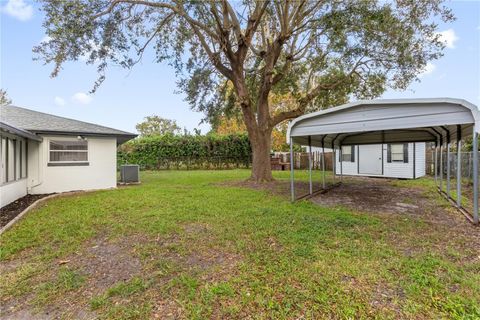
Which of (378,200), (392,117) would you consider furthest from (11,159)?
(378,200)

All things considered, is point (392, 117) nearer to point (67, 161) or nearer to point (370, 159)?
point (370, 159)

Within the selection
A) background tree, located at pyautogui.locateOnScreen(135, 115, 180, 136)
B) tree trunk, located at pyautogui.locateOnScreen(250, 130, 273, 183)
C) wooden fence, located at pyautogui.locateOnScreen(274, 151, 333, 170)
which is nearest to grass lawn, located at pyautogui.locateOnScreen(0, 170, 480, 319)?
tree trunk, located at pyautogui.locateOnScreen(250, 130, 273, 183)

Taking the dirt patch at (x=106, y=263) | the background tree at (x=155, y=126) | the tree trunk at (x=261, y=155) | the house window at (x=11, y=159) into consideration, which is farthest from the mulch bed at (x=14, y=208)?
the background tree at (x=155, y=126)

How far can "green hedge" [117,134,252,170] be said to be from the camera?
63.1 ft

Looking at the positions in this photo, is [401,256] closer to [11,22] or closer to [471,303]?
[471,303]

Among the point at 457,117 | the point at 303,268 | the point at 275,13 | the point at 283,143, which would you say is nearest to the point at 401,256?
the point at 303,268

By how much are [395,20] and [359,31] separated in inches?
46.5

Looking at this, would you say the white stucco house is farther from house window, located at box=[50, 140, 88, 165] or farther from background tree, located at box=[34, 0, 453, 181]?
background tree, located at box=[34, 0, 453, 181]

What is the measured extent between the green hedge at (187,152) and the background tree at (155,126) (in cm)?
2614

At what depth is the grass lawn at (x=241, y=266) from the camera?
2.26 m

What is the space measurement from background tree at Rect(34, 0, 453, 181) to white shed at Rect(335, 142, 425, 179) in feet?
11.5

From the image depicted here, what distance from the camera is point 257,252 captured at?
3.38 m

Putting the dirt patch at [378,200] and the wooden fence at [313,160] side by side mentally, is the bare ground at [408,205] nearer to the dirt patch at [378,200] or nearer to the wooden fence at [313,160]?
the dirt patch at [378,200]

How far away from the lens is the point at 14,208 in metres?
5.98
